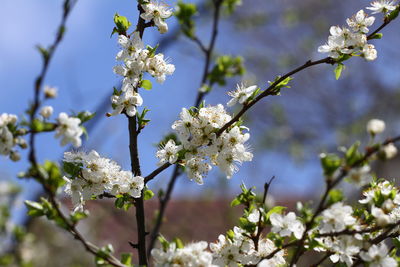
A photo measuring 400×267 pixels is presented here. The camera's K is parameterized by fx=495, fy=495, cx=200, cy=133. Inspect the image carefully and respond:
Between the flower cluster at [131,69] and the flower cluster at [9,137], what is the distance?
385 millimetres

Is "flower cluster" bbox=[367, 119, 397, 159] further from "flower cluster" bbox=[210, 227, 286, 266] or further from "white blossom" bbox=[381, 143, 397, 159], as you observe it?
"flower cluster" bbox=[210, 227, 286, 266]

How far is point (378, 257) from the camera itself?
1.50 meters

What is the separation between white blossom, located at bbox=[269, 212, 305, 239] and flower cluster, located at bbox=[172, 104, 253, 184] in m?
0.28

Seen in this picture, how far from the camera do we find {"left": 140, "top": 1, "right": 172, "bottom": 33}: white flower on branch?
1888 millimetres

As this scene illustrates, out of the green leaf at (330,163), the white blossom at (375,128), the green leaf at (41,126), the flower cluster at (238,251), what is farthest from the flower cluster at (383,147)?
the green leaf at (41,126)

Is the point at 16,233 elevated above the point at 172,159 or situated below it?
above

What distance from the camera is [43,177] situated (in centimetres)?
140

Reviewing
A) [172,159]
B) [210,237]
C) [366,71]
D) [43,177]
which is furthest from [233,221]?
[366,71]

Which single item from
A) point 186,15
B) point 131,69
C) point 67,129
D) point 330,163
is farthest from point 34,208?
point 186,15

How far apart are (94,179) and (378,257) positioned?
3.16ft

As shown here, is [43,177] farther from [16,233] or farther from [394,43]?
[394,43]

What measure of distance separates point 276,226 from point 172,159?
17.5 inches

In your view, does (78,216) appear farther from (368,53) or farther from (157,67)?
(368,53)

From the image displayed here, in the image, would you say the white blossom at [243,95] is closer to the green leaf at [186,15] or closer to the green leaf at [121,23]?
the green leaf at [121,23]
